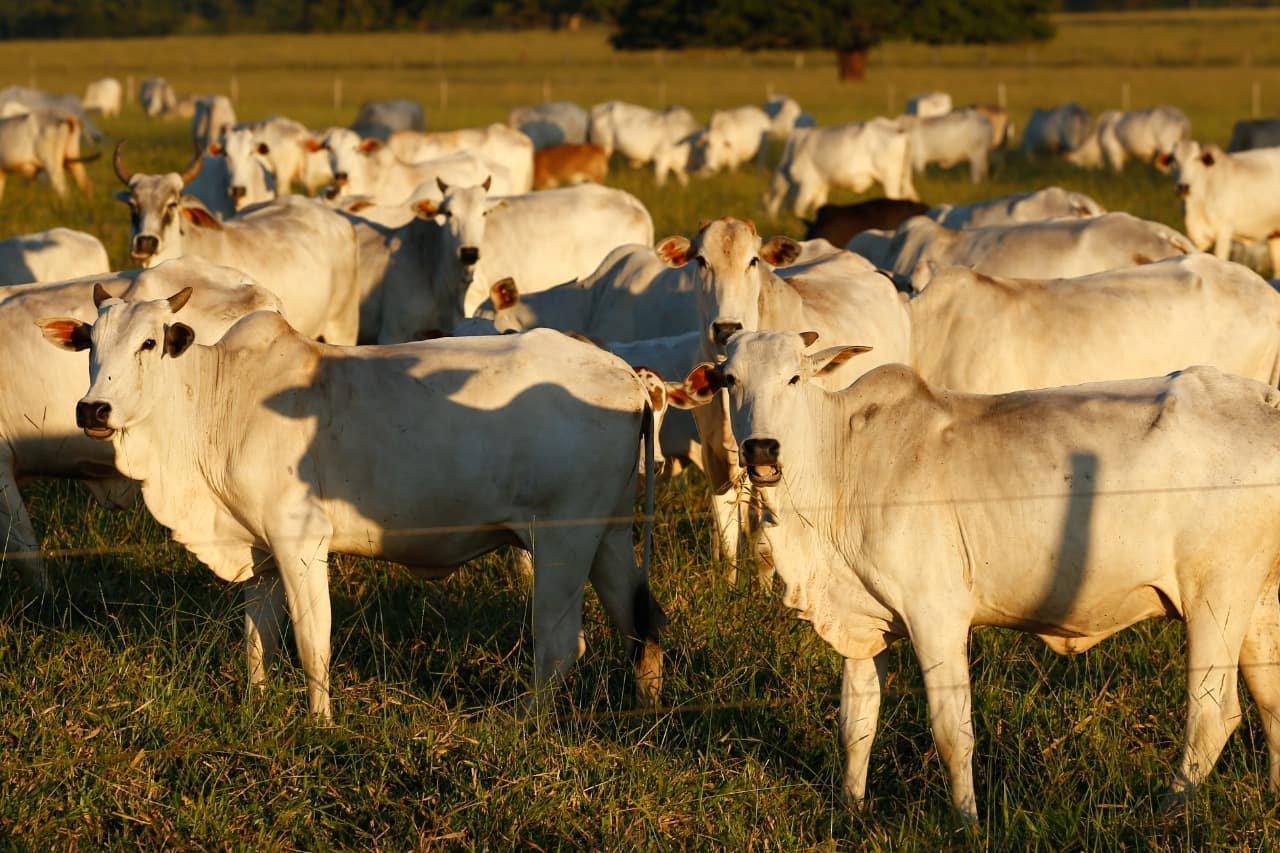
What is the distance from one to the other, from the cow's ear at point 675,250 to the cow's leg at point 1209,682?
4106 mm

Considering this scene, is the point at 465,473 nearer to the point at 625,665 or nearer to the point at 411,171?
the point at 625,665

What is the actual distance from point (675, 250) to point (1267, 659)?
419 centimetres

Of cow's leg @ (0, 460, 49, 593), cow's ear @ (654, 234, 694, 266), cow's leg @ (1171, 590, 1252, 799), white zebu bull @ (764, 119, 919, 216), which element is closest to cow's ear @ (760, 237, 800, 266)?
cow's ear @ (654, 234, 694, 266)

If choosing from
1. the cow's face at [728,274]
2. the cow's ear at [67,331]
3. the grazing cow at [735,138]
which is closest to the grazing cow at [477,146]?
the grazing cow at [735,138]

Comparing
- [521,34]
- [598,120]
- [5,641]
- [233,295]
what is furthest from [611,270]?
[521,34]

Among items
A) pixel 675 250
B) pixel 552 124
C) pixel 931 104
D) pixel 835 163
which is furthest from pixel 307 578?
pixel 931 104

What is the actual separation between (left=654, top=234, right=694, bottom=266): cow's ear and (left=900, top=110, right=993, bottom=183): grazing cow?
814 inches

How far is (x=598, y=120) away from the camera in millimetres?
31000

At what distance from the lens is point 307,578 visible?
19.6 ft

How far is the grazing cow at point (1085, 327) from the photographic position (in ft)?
28.4

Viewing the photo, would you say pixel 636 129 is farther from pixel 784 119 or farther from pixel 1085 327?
pixel 1085 327

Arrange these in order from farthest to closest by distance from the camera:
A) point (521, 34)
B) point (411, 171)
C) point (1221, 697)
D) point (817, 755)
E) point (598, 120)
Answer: point (521, 34) < point (598, 120) < point (411, 171) < point (817, 755) < point (1221, 697)

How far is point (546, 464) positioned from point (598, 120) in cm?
2566

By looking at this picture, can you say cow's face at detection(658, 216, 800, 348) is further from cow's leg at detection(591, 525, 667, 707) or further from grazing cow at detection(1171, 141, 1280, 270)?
grazing cow at detection(1171, 141, 1280, 270)
